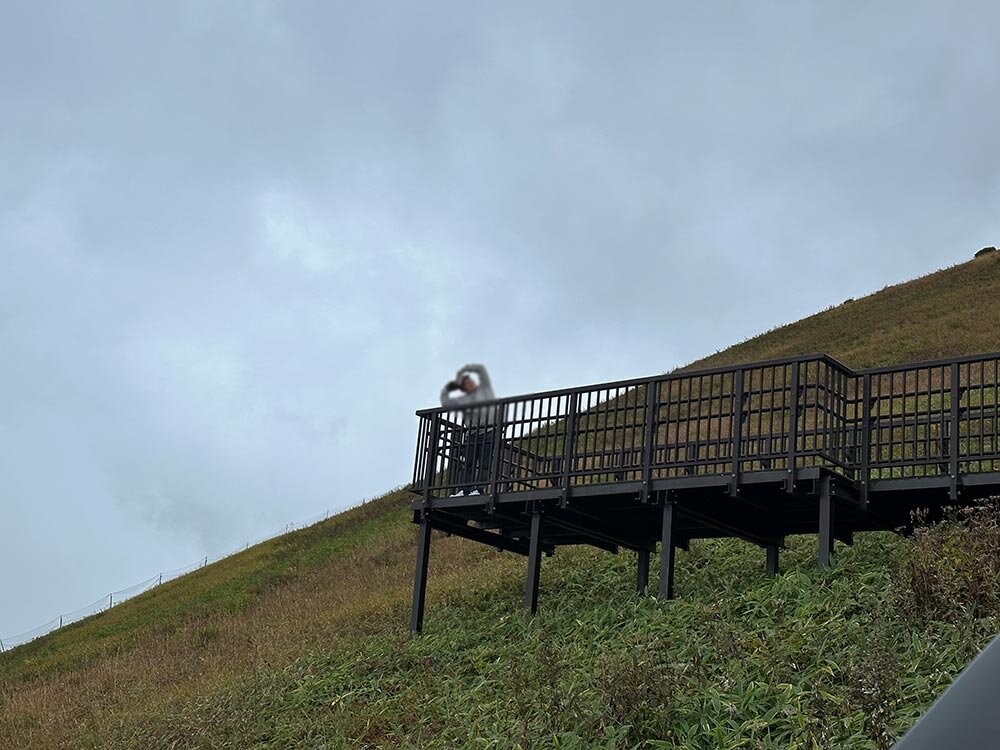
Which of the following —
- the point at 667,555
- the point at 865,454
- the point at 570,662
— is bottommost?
the point at 570,662

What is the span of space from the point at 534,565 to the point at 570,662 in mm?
3619

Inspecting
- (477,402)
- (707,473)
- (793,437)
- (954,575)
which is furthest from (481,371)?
(954,575)

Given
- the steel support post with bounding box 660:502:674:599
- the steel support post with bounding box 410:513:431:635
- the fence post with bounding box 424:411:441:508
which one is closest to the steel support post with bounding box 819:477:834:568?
the steel support post with bounding box 660:502:674:599

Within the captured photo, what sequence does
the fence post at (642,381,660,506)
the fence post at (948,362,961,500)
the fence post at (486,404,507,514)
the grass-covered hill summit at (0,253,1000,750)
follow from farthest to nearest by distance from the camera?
the fence post at (486,404,507,514) → the fence post at (642,381,660,506) → the fence post at (948,362,961,500) → the grass-covered hill summit at (0,253,1000,750)

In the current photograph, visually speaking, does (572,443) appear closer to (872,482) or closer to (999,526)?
(872,482)

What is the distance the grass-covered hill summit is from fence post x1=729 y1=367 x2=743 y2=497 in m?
1.20

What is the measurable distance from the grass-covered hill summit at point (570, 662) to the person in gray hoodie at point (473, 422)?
6.49 ft

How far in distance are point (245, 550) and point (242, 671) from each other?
2521cm

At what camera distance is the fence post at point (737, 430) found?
1534 centimetres

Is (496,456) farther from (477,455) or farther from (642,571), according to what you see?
(642,571)

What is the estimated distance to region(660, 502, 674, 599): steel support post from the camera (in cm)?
1579

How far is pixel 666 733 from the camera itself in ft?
35.6

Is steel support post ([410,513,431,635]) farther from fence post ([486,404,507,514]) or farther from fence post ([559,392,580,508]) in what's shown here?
fence post ([559,392,580,508])

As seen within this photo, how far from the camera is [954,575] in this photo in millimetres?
11938
